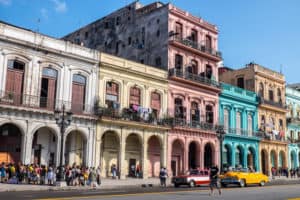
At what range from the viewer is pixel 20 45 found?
27.0m

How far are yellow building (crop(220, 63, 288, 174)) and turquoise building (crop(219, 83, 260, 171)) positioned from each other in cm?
136

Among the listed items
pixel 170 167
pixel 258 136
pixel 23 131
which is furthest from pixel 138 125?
pixel 258 136

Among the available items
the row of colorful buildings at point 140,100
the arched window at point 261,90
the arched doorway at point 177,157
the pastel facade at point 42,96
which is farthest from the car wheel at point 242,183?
the arched window at point 261,90

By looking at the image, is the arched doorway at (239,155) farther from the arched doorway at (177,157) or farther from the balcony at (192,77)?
the arched doorway at (177,157)

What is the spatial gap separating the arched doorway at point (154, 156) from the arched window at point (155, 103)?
2380 millimetres

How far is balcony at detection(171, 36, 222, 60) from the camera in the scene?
3823 centimetres

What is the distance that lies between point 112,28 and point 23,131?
22.0m

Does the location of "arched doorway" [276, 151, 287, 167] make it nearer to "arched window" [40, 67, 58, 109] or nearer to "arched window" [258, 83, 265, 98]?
"arched window" [258, 83, 265, 98]

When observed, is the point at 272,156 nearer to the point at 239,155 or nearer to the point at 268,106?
the point at 268,106

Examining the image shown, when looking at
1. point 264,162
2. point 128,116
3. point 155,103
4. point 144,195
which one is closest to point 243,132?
point 264,162

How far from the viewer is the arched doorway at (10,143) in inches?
1058

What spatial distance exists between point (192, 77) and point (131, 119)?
9426 mm

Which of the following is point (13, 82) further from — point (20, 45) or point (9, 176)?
point (9, 176)

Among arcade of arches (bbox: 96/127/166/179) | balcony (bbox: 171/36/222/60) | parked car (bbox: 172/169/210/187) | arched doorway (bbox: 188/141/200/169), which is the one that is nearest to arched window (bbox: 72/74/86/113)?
arcade of arches (bbox: 96/127/166/179)
